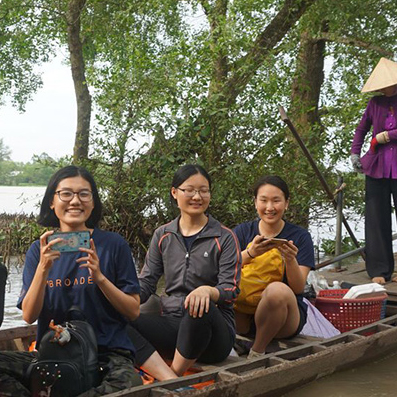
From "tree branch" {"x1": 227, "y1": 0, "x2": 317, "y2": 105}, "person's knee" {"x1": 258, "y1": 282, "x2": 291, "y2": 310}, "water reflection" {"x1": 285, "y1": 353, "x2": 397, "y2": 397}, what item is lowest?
"water reflection" {"x1": 285, "y1": 353, "x2": 397, "y2": 397}

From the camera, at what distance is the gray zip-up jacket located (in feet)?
12.2

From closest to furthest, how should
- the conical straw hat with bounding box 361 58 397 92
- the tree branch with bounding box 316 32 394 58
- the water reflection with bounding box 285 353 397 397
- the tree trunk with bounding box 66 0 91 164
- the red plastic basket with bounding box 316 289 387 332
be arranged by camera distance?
the water reflection with bounding box 285 353 397 397 → the red plastic basket with bounding box 316 289 387 332 → the conical straw hat with bounding box 361 58 397 92 → the tree branch with bounding box 316 32 394 58 → the tree trunk with bounding box 66 0 91 164

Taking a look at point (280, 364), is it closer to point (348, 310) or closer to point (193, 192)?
point (193, 192)

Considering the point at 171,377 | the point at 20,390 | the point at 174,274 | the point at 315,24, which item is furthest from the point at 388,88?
the point at 315,24

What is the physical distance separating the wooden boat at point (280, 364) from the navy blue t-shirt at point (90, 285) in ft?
1.15

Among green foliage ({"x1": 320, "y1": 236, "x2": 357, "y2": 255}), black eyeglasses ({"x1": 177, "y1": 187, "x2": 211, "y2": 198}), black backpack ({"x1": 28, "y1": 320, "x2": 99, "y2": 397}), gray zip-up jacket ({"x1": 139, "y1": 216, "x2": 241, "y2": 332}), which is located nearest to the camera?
black backpack ({"x1": 28, "y1": 320, "x2": 99, "y2": 397})

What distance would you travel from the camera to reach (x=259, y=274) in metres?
4.12

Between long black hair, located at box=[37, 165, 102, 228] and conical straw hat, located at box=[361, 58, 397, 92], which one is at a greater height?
conical straw hat, located at box=[361, 58, 397, 92]

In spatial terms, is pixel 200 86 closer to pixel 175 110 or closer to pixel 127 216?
pixel 175 110

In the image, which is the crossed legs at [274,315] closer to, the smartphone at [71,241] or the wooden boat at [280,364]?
the wooden boat at [280,364]

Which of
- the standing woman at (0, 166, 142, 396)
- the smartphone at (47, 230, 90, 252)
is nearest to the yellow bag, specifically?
the standing woman at (0, 166, 142, 396)

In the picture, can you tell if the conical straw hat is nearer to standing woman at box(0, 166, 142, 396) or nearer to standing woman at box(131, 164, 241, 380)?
standing woman at box(131, 164, 241, 380)

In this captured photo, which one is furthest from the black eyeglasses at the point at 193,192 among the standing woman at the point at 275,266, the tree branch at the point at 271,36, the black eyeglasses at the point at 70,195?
the tree branch at the point at 271,36

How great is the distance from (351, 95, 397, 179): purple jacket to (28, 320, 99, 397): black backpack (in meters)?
3.72
